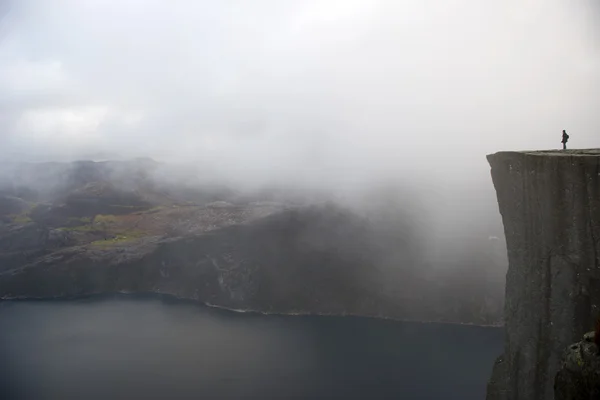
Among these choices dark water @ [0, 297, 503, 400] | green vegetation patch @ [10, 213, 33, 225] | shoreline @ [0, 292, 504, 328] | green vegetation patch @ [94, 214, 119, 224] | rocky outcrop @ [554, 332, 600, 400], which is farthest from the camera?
green vegetation patch @ [94, 214, 119, 224]

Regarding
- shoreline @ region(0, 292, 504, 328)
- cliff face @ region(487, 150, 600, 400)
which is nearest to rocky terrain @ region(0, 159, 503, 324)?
shoreline @ region(0, 292, 504, 328)

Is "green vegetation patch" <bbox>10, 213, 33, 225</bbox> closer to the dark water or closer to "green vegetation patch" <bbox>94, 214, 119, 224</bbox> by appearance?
"green vegetation patch" <bbox>94, 214, 119, 224</bbox>

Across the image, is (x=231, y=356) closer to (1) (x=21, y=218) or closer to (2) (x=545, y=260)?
(2) (x=545, y=260)

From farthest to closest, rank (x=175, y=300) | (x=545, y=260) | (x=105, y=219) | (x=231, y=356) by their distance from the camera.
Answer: (x=105, y=219), (x=175, y=300), (x=231, y=356), (x=545, y=260)

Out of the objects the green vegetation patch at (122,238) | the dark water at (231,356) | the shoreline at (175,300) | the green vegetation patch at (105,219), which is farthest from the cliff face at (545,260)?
the green vegetation patch at (105,219)

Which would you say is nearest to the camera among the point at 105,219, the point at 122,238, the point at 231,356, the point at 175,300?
the point at 231,356

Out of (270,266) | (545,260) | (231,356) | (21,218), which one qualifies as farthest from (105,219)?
(545,260)
